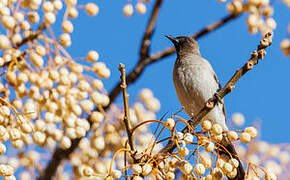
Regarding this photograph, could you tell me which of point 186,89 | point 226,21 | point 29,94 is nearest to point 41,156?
point 29,94

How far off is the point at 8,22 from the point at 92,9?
0.70 m

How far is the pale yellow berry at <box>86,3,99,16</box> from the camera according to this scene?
3.68m

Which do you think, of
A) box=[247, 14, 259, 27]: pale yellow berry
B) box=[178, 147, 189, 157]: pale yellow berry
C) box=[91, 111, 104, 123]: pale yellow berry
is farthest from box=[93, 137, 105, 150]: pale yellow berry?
box=[247, 14, 259, 27]: pale yellow berry

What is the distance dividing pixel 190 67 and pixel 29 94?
7.27 ft

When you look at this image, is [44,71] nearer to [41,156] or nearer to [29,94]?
[29,94]

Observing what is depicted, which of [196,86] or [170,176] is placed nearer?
[170,176]

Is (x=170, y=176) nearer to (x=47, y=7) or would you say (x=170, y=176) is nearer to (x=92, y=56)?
(x=92, y=56)

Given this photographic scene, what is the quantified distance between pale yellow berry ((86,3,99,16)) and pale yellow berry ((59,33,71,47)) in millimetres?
365

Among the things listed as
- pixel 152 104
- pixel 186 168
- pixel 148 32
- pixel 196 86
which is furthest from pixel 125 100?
pixel 196 86

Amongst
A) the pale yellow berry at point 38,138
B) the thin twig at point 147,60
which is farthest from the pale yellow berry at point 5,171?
the thin twig at point 147,60

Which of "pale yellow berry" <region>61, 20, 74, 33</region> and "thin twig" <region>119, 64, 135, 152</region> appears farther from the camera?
"pale yellow berry" <region>61, 20, 74, 33</region>

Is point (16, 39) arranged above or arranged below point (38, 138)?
above

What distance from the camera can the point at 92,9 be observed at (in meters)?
3.68

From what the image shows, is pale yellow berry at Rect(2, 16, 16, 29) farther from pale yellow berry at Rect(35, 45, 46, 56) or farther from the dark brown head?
the dark brown head
